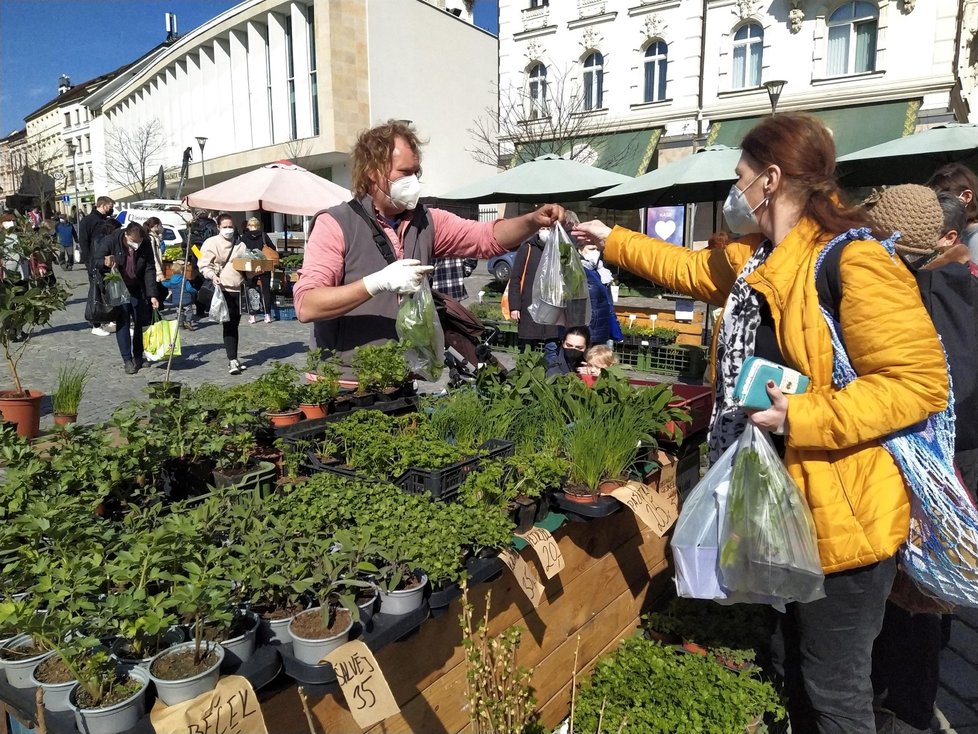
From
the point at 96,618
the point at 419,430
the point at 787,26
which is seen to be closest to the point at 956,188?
the point at 419,430

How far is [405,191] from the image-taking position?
2.65 metres

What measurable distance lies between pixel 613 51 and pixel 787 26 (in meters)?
5.02

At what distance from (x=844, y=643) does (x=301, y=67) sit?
2932 centimetres

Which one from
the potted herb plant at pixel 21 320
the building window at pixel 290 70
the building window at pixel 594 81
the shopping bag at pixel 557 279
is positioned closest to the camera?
the shopping bag at pixel 557 279

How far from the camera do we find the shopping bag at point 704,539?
189cm

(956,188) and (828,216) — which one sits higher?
(956,188)

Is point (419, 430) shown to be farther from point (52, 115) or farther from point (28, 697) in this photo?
point (52, 115)

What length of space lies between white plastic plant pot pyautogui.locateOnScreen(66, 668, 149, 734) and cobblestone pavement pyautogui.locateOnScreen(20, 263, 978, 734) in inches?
117

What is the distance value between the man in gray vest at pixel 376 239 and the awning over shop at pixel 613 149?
16.4m

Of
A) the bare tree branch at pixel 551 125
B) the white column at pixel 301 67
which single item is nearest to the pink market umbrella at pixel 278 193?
the bare tree branch at pixel 551 125

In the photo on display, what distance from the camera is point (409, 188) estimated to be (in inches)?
104

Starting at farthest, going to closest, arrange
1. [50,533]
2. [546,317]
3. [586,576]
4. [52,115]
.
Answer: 1. [52,115]
2. [546,317]
3. [586,576]
4. [50,533]

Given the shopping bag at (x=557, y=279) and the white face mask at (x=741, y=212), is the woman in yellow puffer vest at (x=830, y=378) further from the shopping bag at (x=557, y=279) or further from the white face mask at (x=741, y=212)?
the shopping bag at (x=557, y=279)

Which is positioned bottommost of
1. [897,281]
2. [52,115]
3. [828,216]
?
[897,281]
